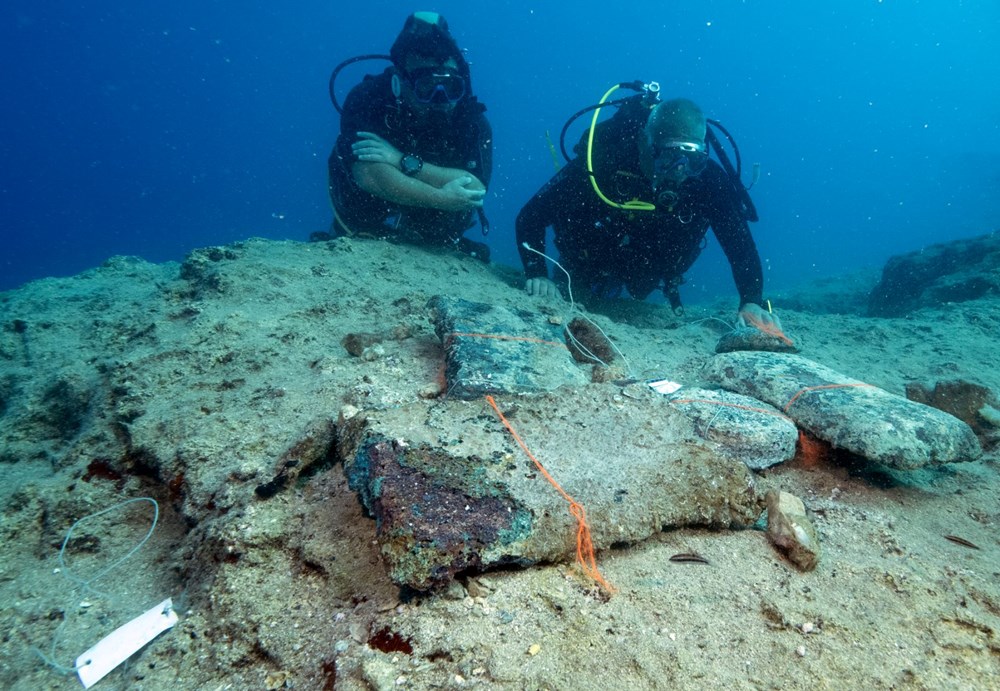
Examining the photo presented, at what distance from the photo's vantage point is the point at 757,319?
5.20 metres

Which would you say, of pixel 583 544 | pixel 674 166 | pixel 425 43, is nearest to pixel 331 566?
pixel 583 544

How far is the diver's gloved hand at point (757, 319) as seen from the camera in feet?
16.4

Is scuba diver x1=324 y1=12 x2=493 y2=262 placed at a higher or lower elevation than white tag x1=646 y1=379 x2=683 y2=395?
higher

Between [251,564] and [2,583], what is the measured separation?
1.16m

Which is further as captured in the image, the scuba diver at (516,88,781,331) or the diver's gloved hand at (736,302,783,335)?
the scuba diver at (516,88,781,331)

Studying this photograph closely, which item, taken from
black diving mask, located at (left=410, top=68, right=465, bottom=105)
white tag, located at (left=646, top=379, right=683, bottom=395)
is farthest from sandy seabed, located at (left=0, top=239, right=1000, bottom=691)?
black diving mask, located at (left=410, top=68, right=465, bottom=105)

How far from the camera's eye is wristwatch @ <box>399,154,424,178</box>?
579cm

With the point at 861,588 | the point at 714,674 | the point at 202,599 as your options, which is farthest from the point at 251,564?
the point at 861,588

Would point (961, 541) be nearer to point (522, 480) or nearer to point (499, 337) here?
point (522, 480)

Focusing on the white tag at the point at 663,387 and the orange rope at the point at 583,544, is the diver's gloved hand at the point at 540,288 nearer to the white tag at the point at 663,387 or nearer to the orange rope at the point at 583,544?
the white tag at the point at 663,387

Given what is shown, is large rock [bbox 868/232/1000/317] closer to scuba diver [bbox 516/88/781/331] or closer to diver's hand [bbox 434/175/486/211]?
scuba diver [bbox 516/88/781/331]

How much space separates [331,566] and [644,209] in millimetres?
5343

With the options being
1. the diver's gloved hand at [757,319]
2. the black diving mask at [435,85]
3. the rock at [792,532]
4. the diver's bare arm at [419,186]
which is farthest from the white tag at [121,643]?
the black diving mask at [435,85]

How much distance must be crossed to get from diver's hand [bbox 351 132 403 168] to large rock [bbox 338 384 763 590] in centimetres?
443
